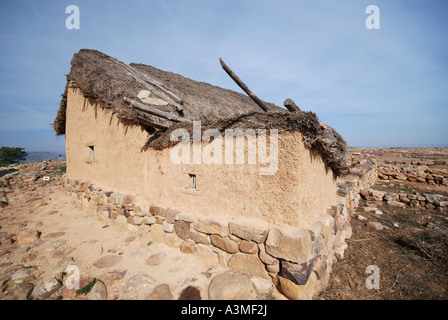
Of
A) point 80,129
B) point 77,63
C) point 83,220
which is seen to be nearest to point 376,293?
point 83,220

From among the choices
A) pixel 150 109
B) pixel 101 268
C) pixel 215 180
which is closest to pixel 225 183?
pixel 215 180

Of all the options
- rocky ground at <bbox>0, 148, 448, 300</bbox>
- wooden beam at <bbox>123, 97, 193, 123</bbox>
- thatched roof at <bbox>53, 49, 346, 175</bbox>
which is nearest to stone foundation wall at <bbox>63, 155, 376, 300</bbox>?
rocky ground at <bbox>0, 148, 448, 300</bbox>

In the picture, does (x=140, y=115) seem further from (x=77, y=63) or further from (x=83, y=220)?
(x=77, y=63)

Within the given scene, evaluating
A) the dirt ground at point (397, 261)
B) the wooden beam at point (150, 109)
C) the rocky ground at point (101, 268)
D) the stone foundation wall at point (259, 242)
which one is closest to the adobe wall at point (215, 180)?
the stone foundation wall at point (259, 242)

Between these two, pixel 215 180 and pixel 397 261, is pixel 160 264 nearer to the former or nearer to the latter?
pixel 215 180

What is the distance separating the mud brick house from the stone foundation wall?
0.01 m

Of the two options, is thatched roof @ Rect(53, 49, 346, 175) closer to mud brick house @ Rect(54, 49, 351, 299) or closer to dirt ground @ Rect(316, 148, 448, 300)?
mud brick house @ Rect(54, 49, 351, 299)

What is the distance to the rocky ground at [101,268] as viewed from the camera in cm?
224

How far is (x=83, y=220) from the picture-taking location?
4707 mm

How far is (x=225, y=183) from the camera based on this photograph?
8.93ft

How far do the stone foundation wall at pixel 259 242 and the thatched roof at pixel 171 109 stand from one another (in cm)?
111

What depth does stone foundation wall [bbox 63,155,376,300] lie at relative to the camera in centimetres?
210

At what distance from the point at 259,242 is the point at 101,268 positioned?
2347 millimetres

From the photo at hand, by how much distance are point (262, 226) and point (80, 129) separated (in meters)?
6.32
